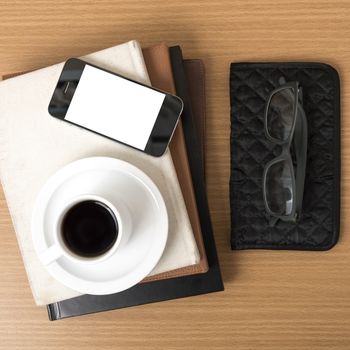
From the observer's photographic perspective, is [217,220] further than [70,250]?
Yes

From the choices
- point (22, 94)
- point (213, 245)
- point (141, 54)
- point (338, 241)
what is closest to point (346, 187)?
point (338, 241)

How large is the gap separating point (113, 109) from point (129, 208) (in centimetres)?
11

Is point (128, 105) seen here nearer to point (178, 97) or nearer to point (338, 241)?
point (178, 97)

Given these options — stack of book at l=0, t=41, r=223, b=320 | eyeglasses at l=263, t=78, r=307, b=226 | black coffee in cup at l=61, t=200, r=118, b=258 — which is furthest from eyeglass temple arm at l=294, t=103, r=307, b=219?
black coffee in cup at l=61, t=200, r=118, b=258

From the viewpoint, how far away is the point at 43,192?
0.56m

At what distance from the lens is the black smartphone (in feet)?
1.88

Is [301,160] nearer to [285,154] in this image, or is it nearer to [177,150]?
[285,154]

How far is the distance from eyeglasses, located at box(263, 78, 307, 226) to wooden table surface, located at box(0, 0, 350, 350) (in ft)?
0.16

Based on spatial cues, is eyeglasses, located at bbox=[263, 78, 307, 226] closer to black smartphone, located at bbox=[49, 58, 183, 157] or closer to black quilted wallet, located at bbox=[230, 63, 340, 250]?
black quilted wallet, located at bbox=[230, 63, 340, 250]

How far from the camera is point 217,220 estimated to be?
24.8 inches

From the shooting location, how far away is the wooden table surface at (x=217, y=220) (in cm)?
61

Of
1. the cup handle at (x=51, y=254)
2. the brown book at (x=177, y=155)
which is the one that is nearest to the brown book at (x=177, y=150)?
the brown book at (x=177, y=155)

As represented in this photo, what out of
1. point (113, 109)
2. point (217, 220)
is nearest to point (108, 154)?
point (113, 109)

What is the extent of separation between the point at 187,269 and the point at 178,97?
0.63 feet
